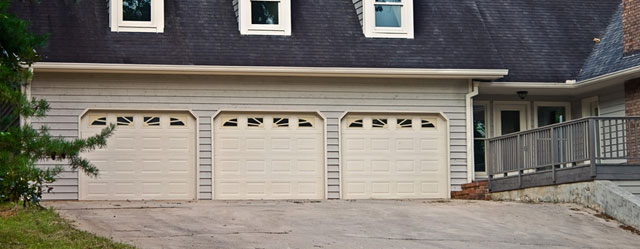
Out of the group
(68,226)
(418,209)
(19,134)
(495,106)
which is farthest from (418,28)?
(19,134)

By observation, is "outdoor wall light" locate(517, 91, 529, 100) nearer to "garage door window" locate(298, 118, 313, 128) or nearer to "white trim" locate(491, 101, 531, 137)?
"white trim" locate(491, 101, 531, 137)

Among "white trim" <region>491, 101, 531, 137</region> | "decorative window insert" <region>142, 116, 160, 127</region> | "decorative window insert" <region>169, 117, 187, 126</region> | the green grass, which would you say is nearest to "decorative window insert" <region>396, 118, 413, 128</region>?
"white trim" <region>491, 101, 531, 137</region>

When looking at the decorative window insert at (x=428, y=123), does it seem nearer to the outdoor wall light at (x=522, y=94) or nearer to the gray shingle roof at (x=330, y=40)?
the gray shingle roof at (x=330, y=40)

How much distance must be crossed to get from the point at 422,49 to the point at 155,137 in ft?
19.1

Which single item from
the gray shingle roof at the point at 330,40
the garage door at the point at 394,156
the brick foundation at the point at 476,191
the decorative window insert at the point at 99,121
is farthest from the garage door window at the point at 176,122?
the brick foundation at the point at 476,191

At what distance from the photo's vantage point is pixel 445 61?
21953mm

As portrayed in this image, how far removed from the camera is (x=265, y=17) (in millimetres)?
22031

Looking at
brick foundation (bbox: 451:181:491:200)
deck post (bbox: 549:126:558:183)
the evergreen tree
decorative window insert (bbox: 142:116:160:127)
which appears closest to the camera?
the evergreen tree

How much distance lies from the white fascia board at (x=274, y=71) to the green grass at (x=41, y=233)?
16.4 feet

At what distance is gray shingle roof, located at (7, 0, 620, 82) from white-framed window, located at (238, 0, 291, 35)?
19 cm

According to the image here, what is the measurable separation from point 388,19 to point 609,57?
4675 mm

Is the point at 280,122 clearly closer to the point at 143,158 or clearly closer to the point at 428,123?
the point at 143,158

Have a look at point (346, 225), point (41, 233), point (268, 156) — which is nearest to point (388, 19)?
point (268, 156)

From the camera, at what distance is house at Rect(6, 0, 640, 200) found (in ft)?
67.6
